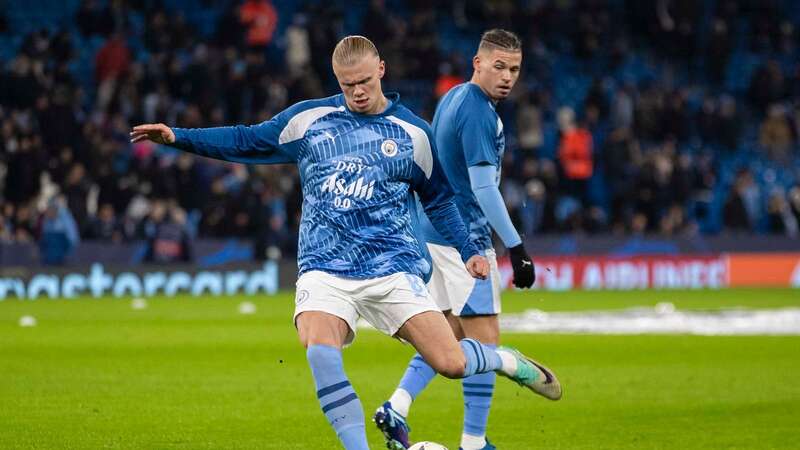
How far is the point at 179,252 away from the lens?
78.9 feet

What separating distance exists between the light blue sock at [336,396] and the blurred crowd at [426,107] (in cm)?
1689

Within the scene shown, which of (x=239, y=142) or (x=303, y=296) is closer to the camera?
(x=303, y=296)

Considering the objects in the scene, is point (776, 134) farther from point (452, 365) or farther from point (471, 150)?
point (452, 365)

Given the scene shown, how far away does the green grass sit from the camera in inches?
340

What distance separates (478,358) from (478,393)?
895mm

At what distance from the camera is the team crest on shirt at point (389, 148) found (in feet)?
22.5

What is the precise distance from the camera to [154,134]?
6.58 meters

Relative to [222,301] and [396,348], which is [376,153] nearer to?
[396,348]

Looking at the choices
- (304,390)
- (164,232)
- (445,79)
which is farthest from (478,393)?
(445,79)

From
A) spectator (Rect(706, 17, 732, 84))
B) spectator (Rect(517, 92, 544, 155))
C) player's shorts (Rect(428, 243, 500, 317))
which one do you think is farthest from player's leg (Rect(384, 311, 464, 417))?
spectator (Rect(706, 17, 732, 84))

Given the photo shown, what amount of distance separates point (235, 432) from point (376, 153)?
2657mm

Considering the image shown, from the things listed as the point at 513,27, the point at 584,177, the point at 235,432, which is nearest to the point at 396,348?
the point at 235,432

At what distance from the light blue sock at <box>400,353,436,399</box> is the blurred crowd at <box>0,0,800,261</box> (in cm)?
1556

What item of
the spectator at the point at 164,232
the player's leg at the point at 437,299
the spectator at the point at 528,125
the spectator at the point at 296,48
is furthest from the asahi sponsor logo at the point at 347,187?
the spectator at the point at 528,125
